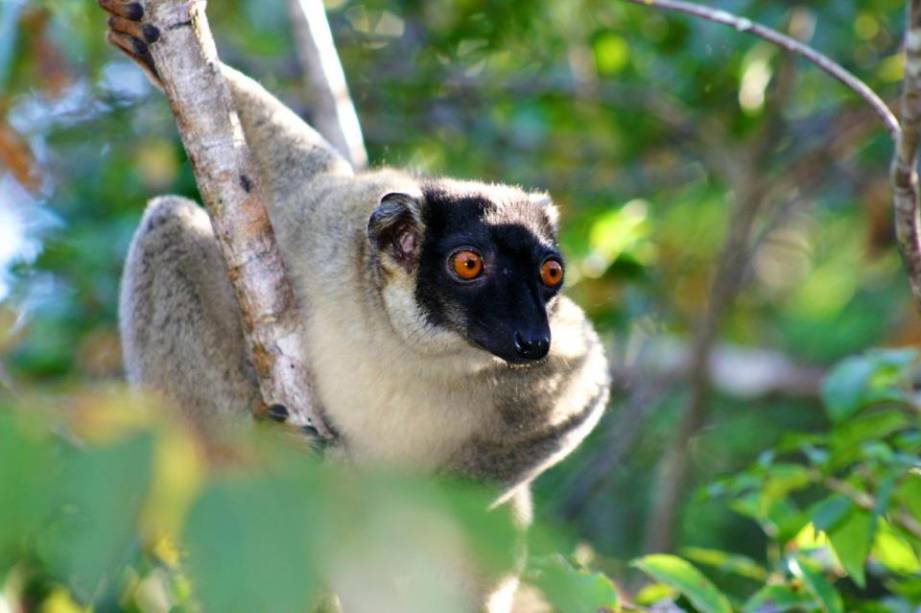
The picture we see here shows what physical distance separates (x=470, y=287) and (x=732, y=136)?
4889 mm

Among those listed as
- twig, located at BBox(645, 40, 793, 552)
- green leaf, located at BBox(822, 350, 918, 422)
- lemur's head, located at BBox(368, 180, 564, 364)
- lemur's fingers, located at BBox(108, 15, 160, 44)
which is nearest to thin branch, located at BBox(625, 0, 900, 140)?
green leaf, located at BBox(822, 350, 918, 422)

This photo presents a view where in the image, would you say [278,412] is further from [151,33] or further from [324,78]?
[324,78]

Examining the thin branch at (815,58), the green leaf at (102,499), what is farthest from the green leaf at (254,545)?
the thin branch at (815,58)

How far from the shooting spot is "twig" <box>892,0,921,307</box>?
12.1 feet

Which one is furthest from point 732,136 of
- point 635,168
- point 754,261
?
point 754,261

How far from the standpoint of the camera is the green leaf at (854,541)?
365 centimetres

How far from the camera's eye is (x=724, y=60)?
24.7 ft

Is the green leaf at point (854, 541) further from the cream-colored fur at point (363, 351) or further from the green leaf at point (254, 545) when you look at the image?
the green leaf at point (254, 545)

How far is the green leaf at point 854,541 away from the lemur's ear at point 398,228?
6.28 feet

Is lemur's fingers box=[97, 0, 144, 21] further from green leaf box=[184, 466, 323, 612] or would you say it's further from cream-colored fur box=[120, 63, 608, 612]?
green leaf box=[184, 466, 323, 612]

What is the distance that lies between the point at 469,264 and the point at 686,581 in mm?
1486

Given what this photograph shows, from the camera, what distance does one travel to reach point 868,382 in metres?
4.43

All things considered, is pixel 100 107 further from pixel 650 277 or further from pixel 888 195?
pixel 888 195

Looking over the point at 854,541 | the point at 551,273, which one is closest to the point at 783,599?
the point at 854,541
